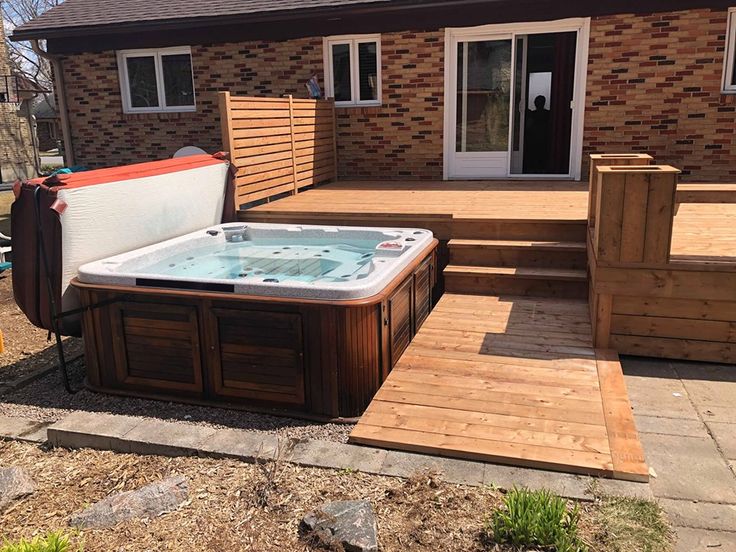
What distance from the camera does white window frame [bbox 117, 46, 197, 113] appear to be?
966cm

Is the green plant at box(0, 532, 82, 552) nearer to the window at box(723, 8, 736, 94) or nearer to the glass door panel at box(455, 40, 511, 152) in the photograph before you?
the glass door panel at box(455, 40, 511, 152)

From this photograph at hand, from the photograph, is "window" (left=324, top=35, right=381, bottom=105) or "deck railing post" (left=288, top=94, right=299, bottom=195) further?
"window" (left=324, top=35, right=381, bottom=105)

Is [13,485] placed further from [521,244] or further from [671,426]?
[521,244]

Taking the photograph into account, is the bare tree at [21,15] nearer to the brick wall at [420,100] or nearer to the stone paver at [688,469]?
the brick wall at [420,100]

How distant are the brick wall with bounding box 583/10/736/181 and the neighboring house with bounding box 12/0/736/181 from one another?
0.05ft

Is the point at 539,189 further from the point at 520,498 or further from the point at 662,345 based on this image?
the point at 520,498

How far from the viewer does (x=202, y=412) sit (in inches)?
152

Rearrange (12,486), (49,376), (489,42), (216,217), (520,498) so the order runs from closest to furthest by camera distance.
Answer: (520,498) < (12,486) < (49,376) < (216,217) < (489,42)

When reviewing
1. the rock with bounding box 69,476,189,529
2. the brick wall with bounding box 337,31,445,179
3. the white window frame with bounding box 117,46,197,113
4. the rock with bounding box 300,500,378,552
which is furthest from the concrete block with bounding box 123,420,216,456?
the white window frame with bounding box 117,46,197,113

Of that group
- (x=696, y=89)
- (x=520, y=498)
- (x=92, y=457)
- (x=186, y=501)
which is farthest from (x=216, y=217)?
(x=696, y=89)

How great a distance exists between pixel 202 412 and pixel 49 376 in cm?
148

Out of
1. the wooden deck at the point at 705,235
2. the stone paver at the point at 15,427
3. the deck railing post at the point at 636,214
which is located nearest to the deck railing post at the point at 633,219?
the deck railing post at the point at 636,214

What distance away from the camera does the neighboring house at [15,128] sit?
20028 mm

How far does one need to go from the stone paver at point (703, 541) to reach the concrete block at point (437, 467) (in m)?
0.79
